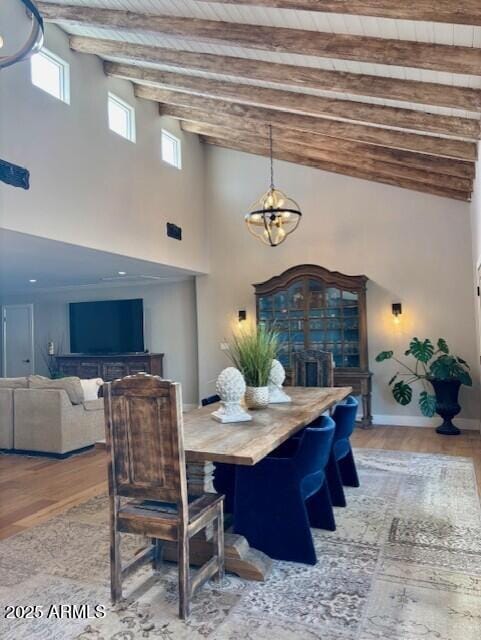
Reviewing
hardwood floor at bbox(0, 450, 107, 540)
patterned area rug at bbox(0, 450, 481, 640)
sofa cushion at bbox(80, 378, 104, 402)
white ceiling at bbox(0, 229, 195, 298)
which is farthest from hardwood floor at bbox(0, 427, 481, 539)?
white ceiling at bbox(0, 229, 195, 298)

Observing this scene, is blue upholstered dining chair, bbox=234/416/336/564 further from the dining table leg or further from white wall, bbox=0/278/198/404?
white wall, bbox=0/278/198/404

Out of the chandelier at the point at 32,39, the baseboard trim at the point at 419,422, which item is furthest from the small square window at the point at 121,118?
the baseboard trim at the point at 419,422

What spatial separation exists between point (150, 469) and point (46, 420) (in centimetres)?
370

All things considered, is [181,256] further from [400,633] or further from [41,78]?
[400,633]

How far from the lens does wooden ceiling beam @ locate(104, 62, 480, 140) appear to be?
13.4 feet

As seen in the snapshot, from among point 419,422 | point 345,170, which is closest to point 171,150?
point 345,170

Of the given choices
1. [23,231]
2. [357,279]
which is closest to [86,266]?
[23,231]

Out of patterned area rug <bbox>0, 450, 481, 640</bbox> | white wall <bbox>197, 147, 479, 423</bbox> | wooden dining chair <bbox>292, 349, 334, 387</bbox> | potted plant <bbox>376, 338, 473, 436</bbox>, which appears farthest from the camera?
white wall <bbox>197, 147, 479, 423</bbox>

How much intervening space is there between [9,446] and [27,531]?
8.95 ft

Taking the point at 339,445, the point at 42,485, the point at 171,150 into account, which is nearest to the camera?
the point at 339,445

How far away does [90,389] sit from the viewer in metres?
5.88

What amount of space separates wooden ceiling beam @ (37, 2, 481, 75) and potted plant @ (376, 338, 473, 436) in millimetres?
4081

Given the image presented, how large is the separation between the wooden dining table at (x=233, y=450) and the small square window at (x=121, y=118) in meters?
4.51

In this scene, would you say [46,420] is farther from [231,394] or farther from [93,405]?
[231,394]
